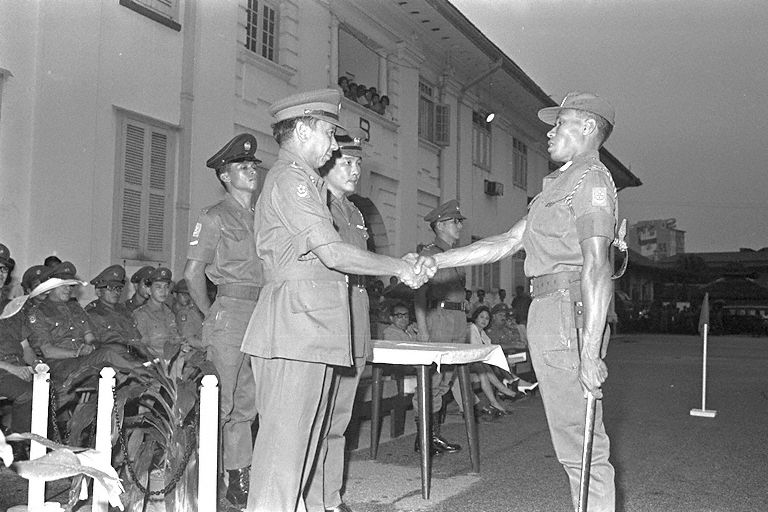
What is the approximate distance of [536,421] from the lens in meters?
Result: 8.47

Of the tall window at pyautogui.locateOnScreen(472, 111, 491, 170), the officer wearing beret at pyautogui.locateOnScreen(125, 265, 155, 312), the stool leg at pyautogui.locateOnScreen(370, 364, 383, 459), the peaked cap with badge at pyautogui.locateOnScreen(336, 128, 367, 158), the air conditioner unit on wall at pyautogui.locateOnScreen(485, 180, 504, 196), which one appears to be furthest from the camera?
the air conditioner unit on wall at pyautogui.locateOnScreen(485, 180, 504, 196)

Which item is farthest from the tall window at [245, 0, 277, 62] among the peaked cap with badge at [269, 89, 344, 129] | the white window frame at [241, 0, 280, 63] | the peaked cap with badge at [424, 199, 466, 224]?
the peaked cap with badge at [269, 89, 344, 129]

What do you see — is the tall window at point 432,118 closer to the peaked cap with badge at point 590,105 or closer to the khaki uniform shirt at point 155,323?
the khaki uniform shirt at point 155,323

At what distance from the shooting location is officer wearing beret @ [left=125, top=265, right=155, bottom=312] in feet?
26.5

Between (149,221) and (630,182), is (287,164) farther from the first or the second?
(630,182)

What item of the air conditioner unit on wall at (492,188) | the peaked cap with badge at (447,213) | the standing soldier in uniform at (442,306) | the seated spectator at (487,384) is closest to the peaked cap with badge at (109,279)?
the standing soldier in uniform at (442,306)

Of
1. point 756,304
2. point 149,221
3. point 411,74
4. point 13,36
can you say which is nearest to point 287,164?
point 13,36

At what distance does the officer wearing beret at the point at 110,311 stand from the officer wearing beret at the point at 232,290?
7.43 ft

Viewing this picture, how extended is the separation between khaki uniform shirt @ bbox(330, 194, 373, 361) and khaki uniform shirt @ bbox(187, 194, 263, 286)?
525 mm

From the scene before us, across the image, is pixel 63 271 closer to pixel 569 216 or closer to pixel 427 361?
pixel 427 361

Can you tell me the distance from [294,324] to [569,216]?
1.18 m

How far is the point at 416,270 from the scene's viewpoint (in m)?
3.98

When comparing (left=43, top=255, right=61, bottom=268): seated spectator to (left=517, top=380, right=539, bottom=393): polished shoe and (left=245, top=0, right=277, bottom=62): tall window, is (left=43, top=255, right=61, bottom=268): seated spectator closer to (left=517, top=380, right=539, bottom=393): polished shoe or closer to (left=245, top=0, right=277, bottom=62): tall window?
(left=245, top=0, right=277, bottom=62): tall window

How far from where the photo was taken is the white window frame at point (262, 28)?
11.3 metres
